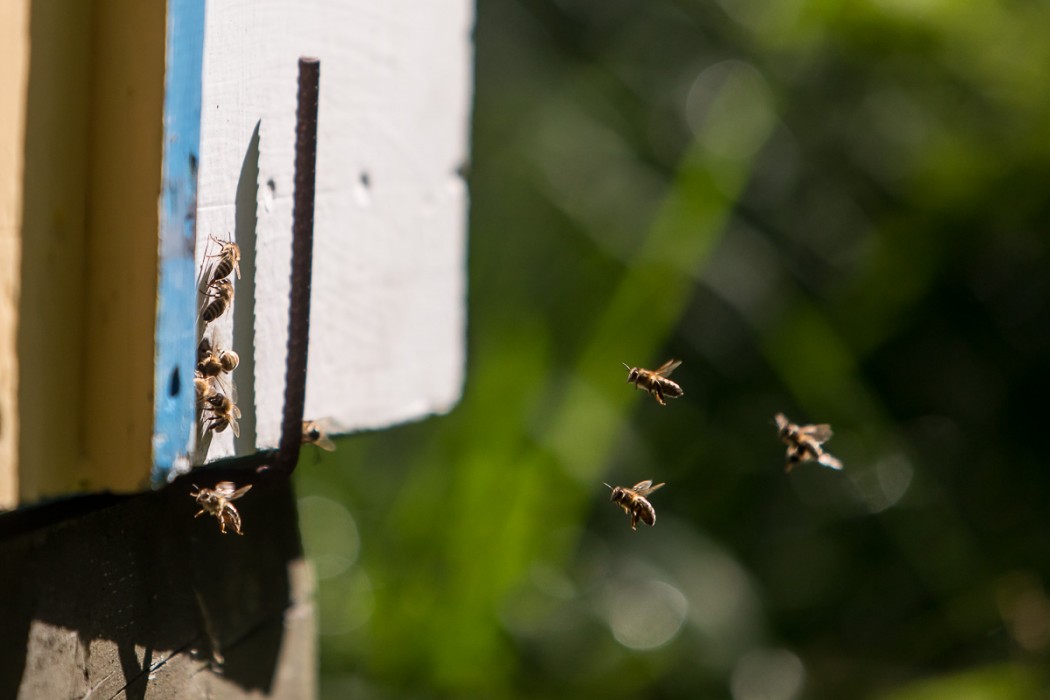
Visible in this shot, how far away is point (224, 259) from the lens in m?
0.91

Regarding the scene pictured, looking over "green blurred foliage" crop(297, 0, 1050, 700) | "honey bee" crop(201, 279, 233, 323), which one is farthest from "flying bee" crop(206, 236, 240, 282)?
"green blurred foliage" crop(297, 0, 1050, 700)

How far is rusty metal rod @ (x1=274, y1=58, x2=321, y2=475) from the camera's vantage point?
1013 millimetres

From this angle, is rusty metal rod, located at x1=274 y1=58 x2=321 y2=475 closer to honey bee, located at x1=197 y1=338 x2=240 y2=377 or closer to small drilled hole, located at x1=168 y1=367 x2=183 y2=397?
honey bee, located at x1=197 y1=338 x2=240 y2=377

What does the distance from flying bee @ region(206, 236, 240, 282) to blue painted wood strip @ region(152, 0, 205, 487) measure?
0.24 ft

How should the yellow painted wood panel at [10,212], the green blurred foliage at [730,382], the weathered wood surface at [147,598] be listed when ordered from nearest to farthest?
the yellow painted wood panel at [10,212] < the weathered wood surface at [147,598] < the green blurred foliage at [730,382]

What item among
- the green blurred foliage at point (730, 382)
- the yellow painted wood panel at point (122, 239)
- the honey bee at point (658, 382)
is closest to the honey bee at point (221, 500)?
the yellow painted wood panel at point (122, 239)

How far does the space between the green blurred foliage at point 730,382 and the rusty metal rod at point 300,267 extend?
1360 millimetres

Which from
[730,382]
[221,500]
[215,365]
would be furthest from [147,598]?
[730,382]

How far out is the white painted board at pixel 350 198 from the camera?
0.95m

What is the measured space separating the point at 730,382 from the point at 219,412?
87.4 inches

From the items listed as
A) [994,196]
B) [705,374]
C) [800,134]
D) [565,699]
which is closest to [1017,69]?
[994,196]

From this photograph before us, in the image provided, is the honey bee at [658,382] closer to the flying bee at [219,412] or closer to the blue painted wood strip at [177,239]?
the flying bee at [219,412]

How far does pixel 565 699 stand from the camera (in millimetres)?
2543

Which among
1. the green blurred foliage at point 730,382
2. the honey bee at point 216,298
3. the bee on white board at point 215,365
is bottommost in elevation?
the green blurred foliage at point 730,382
